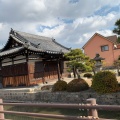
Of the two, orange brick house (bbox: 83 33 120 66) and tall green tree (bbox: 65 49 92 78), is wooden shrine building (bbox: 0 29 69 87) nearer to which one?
tall green tree (bbox: 65 49 92 78)

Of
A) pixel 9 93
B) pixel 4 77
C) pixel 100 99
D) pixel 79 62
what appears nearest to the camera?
pixel 100 99

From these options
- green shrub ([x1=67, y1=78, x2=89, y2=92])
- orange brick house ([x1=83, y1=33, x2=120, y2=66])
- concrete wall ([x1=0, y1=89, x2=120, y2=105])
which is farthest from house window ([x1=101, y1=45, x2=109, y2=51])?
green shrub ([x1=67, y1=78, x2=89, y2=92])

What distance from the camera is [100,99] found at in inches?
496

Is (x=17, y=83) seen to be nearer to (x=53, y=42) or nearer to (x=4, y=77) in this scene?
(x=4, y=77)

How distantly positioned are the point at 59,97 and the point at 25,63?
6385 mm

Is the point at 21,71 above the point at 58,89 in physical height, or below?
above

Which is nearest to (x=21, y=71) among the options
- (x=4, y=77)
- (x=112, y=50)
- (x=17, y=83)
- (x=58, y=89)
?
(x=17, y=83)

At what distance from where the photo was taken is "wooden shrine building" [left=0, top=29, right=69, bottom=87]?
19.7m

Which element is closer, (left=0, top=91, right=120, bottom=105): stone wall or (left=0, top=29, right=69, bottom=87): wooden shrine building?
(left=0, top=91, right=120, bottom=105): stone wall

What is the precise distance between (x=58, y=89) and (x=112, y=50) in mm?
22312

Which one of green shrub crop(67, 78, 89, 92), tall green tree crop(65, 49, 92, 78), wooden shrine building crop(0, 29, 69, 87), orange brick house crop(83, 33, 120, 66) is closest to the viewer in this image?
green shrub crop(67, 78, 89, 92)

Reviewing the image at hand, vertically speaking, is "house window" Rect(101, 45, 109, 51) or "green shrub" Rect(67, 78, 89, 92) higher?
"house window" Rect(101, 45, 109, 51)

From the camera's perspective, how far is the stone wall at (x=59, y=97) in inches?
481

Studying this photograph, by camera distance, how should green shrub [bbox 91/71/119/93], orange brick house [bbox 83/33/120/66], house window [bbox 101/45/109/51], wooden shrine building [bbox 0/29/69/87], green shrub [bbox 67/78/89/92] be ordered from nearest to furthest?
1. green shrub [bbox 91/71/119/93]
2. green shrub [bbox 67/78/89/92]
3. wooden shrine building [bbox 0/29/69/87]
4. orange brick house [bbox 83/33/120/66]
5. house window [bbox 101/45/109/51]
